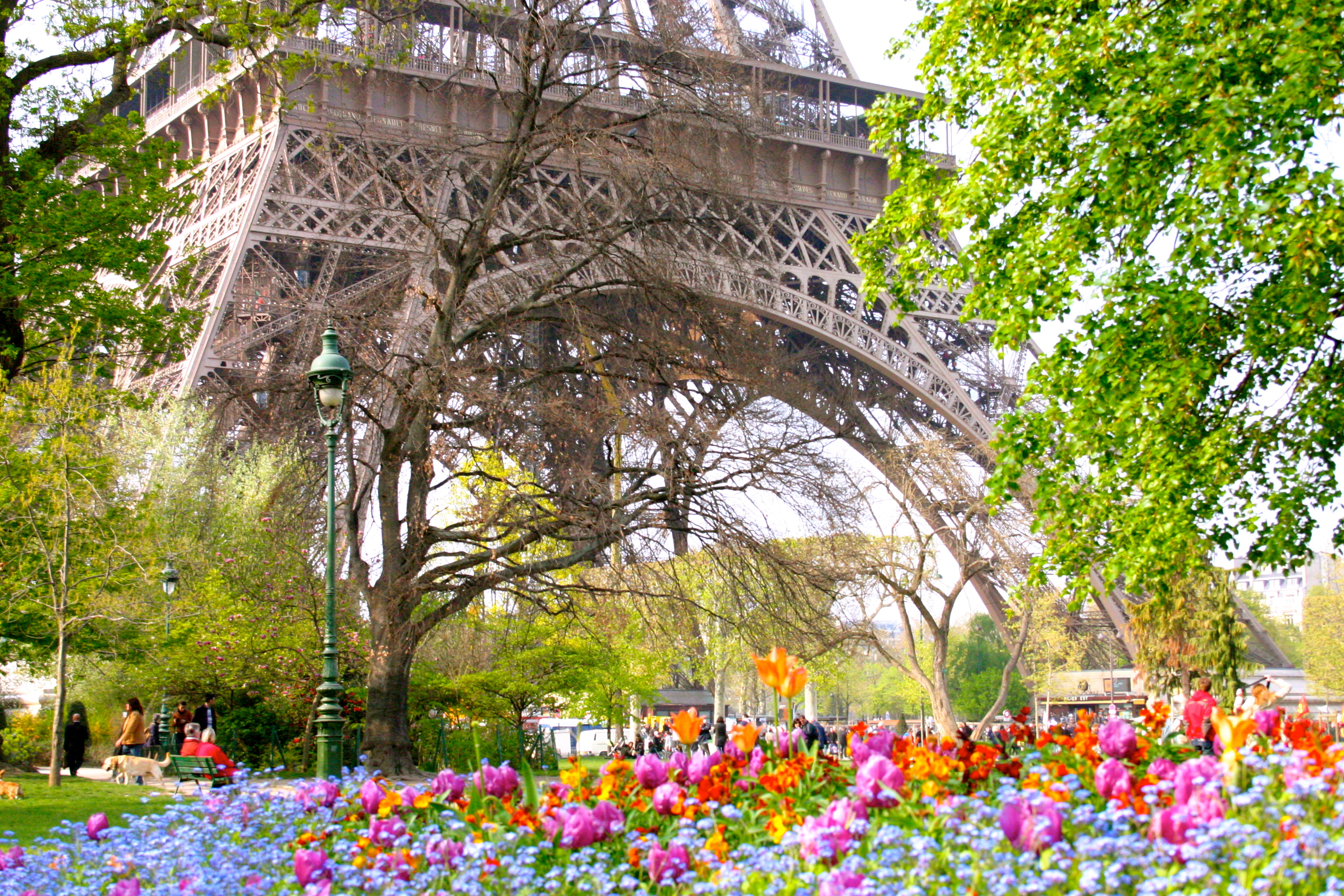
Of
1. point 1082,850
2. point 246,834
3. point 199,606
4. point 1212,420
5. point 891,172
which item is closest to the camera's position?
point 1082,850

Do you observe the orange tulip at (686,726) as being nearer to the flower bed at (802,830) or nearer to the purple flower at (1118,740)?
the flower bed at (802,830)

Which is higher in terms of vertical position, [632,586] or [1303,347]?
[1303,347]

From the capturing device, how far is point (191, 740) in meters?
17.5

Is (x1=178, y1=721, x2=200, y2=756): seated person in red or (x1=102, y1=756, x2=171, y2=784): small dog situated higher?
(x1=178, y1=721, x2=200, y2=756): seated person in red

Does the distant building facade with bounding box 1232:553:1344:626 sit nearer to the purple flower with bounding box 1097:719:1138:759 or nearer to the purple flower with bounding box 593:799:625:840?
the purple flower with bounding box 1097:719:1138:759

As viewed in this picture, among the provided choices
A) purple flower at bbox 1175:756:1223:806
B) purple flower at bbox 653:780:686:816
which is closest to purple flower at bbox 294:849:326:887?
purple flower at bbox 653:780:686:816

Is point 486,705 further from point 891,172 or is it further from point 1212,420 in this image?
point 1212,420

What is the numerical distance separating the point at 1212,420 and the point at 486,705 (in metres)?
17.1

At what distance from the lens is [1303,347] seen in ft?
38.2

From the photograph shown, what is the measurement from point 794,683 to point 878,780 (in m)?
0.62

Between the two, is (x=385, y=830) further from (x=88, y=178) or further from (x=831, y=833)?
(x=88, y=178)

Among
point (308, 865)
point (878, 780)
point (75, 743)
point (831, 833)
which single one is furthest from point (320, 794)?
point (75, 743)

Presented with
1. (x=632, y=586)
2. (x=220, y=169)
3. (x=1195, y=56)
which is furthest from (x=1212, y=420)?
(x=220, y=169)

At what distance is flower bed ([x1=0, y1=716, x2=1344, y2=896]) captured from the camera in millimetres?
4406
